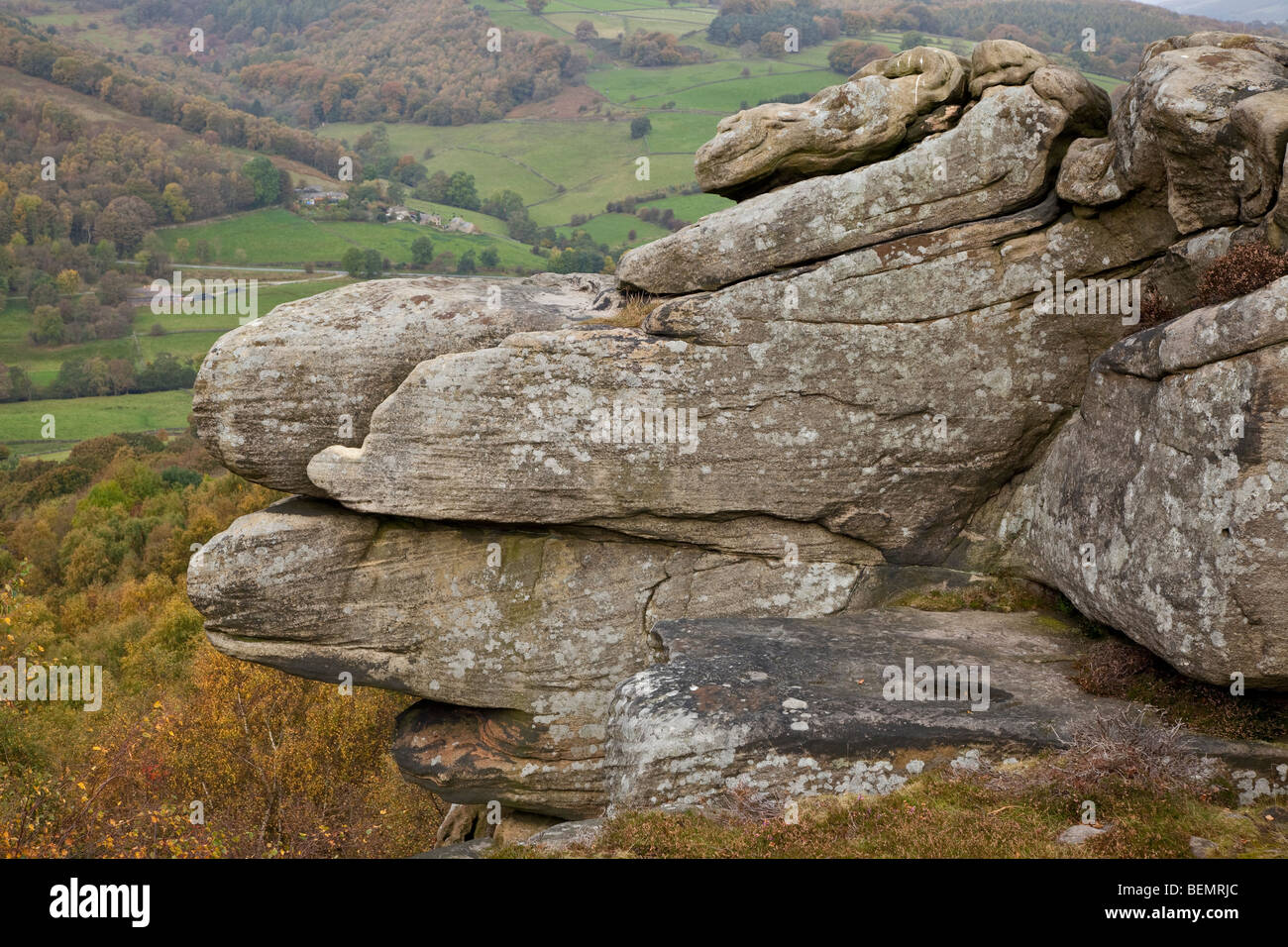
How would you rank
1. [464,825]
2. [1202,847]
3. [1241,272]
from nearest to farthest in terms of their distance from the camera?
[1202,847] → [1241,272] → [464,825]

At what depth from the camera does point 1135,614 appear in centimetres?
1286

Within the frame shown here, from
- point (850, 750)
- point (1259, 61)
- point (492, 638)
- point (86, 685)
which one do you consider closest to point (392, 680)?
point (492, 638)

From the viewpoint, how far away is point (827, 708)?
12789mm

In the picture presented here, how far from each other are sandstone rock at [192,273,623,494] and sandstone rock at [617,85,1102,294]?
10.7ft

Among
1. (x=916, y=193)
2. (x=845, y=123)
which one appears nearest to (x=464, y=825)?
(x=916, y=193)

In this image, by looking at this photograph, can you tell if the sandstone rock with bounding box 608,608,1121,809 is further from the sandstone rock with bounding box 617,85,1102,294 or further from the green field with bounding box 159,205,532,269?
the green field with bounding box 159,205,532,269

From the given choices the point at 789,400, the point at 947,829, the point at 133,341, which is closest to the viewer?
the point at 947,829

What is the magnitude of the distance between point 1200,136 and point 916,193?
4078mm

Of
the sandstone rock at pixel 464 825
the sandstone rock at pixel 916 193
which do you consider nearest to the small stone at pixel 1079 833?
the sandstone rock at pixel 916 193

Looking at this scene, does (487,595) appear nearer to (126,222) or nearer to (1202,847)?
(1202,847)

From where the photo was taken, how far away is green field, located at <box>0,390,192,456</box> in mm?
97250

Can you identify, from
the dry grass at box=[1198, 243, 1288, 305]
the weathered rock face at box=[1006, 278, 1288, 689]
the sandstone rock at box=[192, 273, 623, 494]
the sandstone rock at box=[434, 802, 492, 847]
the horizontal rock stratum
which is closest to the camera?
the weathered rock face at box=[1006, 278, 1288, 689]

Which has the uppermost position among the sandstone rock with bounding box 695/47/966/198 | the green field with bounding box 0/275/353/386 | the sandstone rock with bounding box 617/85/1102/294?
the green field with bounding box 0/275/353/386

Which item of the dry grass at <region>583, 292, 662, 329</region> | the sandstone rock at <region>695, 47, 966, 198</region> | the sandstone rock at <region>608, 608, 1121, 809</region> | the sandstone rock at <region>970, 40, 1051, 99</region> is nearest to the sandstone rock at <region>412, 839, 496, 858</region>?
the sandstone rock at <region>608, 608, 1121, 809</region>
